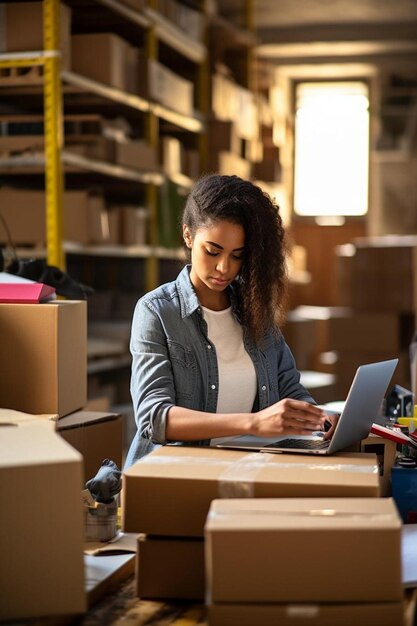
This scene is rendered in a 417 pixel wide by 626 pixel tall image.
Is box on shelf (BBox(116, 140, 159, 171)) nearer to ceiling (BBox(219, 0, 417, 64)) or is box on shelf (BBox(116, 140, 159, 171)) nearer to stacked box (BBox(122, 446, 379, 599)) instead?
ceiling (BBox(219, 0, 417, 64))

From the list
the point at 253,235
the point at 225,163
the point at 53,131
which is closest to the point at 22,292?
the point at 253,235

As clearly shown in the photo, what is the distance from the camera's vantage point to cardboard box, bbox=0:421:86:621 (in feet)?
3.96

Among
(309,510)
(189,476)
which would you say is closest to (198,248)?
(189,476)

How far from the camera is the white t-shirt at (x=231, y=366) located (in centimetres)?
205

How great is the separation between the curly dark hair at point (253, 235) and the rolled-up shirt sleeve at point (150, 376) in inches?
9.1

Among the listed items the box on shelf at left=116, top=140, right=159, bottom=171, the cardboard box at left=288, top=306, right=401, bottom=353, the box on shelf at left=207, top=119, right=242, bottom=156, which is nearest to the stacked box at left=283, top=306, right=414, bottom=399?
the cardboard box at left=288, top=306, right=401, bottom=353

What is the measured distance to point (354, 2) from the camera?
7.41 meters

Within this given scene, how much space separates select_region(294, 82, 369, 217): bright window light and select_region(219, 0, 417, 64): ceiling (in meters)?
0.50

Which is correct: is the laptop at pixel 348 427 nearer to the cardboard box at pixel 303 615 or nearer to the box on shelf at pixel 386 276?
the cardboard box at pixel 303 615

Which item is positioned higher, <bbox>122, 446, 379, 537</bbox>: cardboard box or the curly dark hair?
the curly dark hair

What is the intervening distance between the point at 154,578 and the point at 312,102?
8118 millimetres

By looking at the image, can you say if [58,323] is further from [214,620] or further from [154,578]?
[214,620]

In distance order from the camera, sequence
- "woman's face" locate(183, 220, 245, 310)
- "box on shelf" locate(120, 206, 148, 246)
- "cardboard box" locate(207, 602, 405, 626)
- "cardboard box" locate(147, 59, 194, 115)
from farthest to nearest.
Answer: "cardboard box" locate(147, 59, 194, 115)
"box on shelf" locate(120, 206, 148, 246)
"woman's face" locate(183, 220, 245, 310)
"cardboard box" locate(207, 602, 405, 626)

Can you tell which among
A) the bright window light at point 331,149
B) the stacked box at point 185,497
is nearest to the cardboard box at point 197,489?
the stacked box at point 185,497
